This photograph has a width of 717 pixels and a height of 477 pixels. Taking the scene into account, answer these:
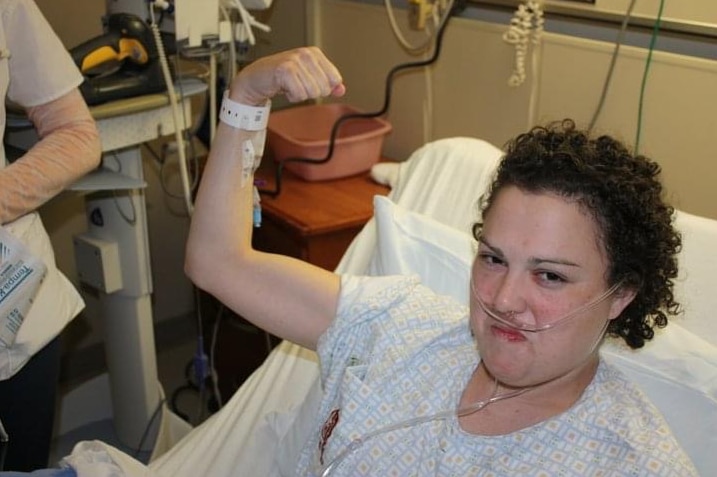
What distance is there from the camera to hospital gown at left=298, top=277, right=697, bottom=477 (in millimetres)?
1122

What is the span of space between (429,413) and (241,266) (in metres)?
0.38

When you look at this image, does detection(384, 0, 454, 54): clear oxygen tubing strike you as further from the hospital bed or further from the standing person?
the standing person

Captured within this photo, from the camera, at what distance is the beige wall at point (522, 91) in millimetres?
1746

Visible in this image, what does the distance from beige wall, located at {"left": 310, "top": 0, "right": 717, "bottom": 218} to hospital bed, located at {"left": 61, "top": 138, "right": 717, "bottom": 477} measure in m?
0.28

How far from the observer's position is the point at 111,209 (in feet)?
6.49

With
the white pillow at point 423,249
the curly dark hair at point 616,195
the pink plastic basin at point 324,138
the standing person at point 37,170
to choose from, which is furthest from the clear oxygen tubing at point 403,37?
the curly dark hair at point 616,195

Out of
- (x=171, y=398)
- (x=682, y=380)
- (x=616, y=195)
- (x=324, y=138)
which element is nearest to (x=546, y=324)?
(x=616, y=195)

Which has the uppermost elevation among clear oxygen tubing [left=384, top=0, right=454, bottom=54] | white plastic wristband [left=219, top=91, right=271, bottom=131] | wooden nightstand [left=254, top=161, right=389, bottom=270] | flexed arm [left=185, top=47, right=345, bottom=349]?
white plastic wristband [left=219, top=91, right=271, bottom=131]

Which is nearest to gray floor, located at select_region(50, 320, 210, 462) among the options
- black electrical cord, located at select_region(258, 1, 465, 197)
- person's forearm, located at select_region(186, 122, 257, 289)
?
black electrical cord, located at select_region(258, 1, 465, 197)

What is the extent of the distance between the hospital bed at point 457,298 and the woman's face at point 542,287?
27cm

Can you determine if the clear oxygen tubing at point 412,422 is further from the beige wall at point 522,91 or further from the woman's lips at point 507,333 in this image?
the beige wall at point 522,91

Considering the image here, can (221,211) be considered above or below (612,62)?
below

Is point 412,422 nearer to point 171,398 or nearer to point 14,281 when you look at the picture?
point 14,281

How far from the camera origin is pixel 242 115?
4.25 ft
